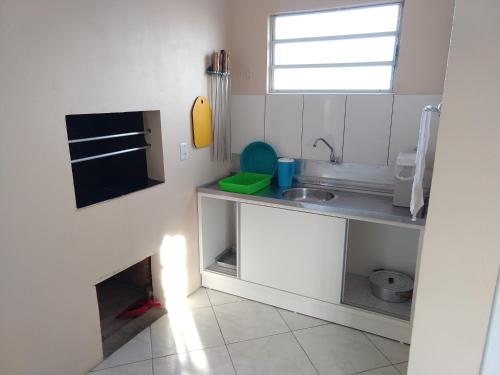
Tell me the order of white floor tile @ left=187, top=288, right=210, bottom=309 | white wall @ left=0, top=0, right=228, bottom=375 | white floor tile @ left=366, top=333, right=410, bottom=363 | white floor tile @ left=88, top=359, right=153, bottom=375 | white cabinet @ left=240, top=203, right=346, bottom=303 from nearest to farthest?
1. white wall @ left=0, top=0, right=228, bottom=375
2. white floor tile @ left=88, top=359, right=153, bottom=375
3. white floor tile @ left=366, top=333, right=410, bottom=363
4. white cabinet @ left=240, top=203, right=346, bottom=303
5. white floor tile @ left=187, top=288, right=210, bottom=309

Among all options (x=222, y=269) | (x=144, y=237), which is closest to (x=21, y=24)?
(x=144, y=237)

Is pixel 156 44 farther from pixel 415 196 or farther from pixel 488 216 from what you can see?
pixel 488 216

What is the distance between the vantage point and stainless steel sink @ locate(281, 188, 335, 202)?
2.41m

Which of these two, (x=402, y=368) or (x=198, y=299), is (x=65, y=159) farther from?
(x=402, y=368)

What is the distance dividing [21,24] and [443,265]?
67.7 inches

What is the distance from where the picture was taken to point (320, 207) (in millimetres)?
2031

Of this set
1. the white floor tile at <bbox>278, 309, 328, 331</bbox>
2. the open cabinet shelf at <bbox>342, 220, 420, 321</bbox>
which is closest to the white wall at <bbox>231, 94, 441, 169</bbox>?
the open cabinet shelf at <bbox>342, 220, 420, 321</bbox>

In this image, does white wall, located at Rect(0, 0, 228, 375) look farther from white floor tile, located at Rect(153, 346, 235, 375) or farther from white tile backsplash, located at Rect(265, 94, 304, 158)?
white tile backsplash, located at Rect(265, 94, 304, 158)

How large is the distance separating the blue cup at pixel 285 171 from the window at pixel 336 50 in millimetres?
541

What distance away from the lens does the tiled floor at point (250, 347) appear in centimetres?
182

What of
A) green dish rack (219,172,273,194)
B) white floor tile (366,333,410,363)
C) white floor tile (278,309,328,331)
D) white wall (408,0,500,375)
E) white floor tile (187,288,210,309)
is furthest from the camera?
white floor tile (187,288,210,309)

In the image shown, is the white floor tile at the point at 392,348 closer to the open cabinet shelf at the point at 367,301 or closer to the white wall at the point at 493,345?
the open cabinet shelf at the point at 367,301

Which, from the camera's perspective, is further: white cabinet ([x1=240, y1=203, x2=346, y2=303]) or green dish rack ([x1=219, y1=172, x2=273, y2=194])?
green dish rack ([x1=219, y1=172, x2=273, y2=194])

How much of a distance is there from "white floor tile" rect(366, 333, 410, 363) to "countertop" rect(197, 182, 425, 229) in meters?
0.73
